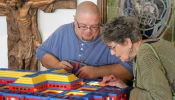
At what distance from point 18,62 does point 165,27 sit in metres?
1.46

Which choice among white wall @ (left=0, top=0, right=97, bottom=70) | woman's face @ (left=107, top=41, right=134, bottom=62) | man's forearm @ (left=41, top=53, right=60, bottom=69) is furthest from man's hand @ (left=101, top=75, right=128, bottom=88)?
white wall @ (left=0, top=0, right=97, bottom=70)

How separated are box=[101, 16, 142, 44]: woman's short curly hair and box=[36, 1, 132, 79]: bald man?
0.58 metres

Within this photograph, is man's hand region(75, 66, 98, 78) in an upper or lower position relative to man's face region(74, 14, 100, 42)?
lower

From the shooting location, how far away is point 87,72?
214 centimetres

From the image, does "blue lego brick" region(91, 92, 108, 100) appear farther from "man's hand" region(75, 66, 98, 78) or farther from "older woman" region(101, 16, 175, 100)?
"man's hand" region(75, 66, 98, 78)

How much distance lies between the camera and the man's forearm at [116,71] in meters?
2.24

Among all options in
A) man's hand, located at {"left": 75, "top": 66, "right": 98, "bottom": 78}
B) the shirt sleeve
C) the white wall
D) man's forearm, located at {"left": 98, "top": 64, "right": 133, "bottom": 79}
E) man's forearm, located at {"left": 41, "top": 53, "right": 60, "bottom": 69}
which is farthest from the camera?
the white wall

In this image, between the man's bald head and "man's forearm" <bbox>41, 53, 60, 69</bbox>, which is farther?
"man's forearm" <bbox>41, 53, 60, 69</bbox>

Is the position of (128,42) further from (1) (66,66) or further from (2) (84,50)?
(2) (84,50)

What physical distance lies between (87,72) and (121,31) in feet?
2.08

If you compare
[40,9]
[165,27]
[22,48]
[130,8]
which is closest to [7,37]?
[22,48]

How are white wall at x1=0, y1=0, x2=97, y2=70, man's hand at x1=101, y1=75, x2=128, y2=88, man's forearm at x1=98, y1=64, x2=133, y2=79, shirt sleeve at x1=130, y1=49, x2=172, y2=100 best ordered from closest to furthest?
1. shirt sleeve at x1=130, y1=49, x2=172, y2=100
2. man's hand at x1=101, y1=75, x2=128, y2=88
3. man's forearm at x1=98, y1=64, x2=133, y2=79
4. white wall at x1=0, y1=0, x2=97, y2=70

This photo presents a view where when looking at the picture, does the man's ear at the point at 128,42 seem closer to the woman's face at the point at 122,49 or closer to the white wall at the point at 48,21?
the woman's face at the point at 122,49

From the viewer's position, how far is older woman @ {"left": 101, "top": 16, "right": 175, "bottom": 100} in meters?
1.46
